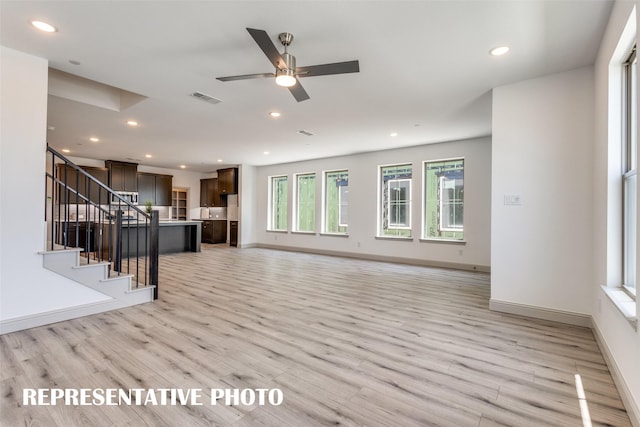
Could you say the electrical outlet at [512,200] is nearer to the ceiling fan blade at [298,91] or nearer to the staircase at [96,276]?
the ceiling fan blade at [298,91]

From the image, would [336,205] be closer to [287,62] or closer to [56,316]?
[287,62]

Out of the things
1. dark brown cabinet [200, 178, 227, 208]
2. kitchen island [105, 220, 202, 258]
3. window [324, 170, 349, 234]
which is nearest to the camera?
kitchen island [105, 220, 202, 258]

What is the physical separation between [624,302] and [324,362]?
215 cm

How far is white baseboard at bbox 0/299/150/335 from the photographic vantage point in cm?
288

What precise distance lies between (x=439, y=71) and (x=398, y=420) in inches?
130

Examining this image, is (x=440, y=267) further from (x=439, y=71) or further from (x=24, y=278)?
(x=24, y=278)

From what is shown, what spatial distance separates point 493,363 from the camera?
2.37 metres

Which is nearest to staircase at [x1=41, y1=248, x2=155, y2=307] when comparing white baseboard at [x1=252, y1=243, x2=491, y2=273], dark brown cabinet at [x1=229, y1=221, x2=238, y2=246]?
white baseboard at [x1=252, y1=243, x2=491, y2=273]

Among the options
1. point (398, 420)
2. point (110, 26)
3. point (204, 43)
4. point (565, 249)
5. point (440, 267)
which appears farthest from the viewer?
point (440, 267)

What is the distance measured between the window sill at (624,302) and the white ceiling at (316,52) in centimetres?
217

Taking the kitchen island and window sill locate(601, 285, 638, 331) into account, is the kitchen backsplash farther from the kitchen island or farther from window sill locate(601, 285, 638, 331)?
window sill locate(601, 285, 638, 331)

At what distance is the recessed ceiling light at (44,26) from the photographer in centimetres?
253

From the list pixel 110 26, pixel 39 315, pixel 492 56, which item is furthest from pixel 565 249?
pixel 39 315

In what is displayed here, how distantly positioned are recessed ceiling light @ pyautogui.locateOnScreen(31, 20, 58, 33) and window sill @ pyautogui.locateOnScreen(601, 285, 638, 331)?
4.73 meters
